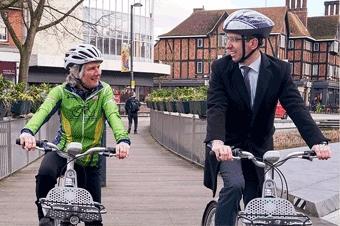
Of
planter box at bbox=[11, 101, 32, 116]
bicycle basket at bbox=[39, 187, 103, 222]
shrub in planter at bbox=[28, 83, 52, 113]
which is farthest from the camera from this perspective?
shrub in planter at bbox=[28, 83, 52, 113]

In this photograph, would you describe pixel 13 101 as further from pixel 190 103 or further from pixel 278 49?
pixel 278 49

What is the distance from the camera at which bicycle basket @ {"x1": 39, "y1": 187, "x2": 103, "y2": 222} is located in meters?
3.44

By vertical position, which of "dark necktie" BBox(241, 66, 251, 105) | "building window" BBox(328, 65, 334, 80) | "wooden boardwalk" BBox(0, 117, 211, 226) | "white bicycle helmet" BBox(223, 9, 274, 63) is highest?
"building window" BBox(328, 65, 334, 80)

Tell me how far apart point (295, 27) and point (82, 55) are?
7463cm

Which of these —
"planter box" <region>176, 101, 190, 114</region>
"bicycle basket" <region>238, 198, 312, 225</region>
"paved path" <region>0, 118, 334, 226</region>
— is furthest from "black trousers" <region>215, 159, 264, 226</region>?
"planter box" <region>176, 101, 190, 114</region>

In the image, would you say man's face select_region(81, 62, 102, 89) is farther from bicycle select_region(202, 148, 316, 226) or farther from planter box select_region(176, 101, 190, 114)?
planter box select_region(176, 101, 190, 114)

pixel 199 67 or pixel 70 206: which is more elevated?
pixel 199 67

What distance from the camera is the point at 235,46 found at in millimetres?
3977

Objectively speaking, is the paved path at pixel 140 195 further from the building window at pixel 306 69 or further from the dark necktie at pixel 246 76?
the building window at pixel 306 69

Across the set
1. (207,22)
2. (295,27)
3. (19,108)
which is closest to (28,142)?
(19,108)

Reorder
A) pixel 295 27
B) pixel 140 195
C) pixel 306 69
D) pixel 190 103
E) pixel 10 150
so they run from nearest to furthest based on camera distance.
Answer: pixel 140 195 → pixel 10 150 → pixel 190 103 → pixel 306 69 → pixel 295 27

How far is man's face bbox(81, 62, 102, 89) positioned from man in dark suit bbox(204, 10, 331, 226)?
0.87 meters

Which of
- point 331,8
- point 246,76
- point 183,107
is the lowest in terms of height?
point 183,107

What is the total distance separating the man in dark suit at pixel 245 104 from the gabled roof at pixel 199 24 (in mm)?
66607
